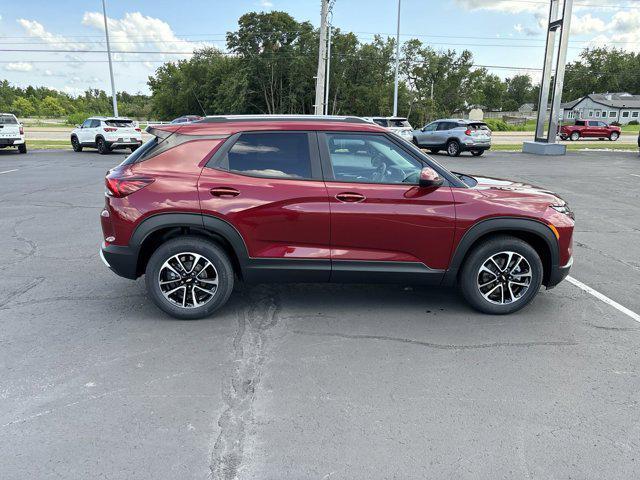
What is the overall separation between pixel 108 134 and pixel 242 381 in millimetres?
21756

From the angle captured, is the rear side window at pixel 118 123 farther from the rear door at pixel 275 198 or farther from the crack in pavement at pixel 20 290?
the rear door at pixel 275 198

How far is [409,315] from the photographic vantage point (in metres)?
4.53

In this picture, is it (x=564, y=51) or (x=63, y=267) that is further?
(x=564, y=51)

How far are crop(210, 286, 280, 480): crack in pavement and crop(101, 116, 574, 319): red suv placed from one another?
0.38 m

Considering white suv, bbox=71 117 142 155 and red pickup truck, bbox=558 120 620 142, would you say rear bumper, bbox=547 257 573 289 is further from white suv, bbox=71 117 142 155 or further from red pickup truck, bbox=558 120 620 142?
red pickup truck, bbox=558 120 620 142

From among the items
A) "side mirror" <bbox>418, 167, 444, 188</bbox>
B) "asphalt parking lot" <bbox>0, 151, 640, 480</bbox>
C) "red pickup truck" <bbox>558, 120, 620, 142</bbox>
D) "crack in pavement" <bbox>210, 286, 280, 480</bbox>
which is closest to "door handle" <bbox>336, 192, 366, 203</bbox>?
"side mirror" <bbox>418, 167, 444, 188</bbox>

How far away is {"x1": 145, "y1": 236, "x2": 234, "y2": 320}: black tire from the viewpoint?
426 centimetres

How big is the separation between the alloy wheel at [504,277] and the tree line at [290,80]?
62745 mm

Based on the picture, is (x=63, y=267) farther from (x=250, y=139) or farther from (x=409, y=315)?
(x=409, y=315)

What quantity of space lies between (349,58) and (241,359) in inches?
2693

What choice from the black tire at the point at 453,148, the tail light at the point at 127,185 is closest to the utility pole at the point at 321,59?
the black tire at the point at 453,148

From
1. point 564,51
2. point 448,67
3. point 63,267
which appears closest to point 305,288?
point 63,267

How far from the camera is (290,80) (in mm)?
64312

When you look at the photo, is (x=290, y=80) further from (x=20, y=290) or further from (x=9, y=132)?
(x=20, y=290)
